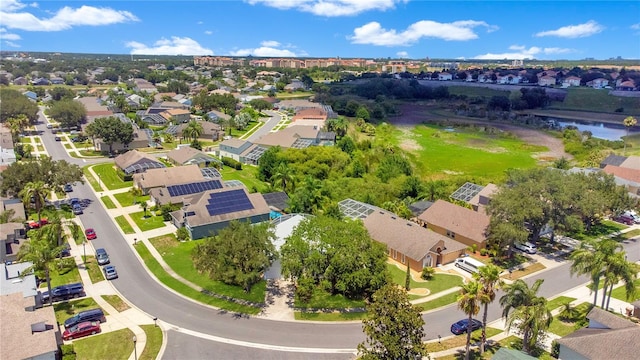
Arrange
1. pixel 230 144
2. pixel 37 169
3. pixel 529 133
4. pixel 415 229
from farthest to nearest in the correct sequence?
pixel 529 133 < pixel 230 144 < pixel 37 169 < pixel 415 229

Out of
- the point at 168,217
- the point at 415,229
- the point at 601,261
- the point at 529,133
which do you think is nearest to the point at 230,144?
the point at 168,217

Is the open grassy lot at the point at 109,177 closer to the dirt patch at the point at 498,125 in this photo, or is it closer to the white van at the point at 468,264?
the white van at the point at 468,264

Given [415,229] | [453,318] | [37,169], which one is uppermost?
[37,169]

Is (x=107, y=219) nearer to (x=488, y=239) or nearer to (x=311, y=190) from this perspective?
(x=311, y=190)

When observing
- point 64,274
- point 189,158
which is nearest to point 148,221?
point 64,274

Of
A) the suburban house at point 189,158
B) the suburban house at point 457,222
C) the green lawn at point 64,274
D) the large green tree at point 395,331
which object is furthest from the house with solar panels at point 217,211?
the large green tree at point 395,331

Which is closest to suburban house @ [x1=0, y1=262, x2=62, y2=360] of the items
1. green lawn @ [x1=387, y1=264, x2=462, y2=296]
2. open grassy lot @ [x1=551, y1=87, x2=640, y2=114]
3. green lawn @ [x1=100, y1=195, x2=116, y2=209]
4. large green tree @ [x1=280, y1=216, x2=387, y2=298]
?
large green tree @ [x1=280, y1=216, x2=387, y2=298]

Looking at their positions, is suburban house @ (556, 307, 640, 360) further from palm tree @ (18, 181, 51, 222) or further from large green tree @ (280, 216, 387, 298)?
palm tree @ (18, 181, 51, 222)
